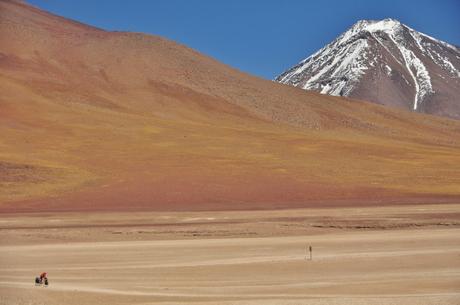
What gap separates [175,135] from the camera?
211 ft

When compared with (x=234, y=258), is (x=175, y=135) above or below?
above

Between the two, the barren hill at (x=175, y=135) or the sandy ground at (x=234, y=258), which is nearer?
the sandy ground at (x=234, y=258)

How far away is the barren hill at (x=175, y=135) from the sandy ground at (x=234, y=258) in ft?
26.0

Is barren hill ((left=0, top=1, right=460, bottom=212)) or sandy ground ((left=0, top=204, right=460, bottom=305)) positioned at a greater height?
barren hill ((left=0, top=1, right=460, bottom=212))

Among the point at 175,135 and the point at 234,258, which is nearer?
the point at 234,258

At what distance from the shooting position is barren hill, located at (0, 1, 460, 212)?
42000 mm

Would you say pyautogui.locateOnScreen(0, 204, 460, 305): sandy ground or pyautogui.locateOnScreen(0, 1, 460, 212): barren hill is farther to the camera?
pyautogui.locateOnScreen(0, 1, 460, 212): barren hill

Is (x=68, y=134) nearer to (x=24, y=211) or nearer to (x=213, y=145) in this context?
(x=213, y=145)

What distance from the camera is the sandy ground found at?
16.0m

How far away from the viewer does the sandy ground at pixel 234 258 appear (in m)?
16.0

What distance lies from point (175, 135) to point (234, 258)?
44.1 metres

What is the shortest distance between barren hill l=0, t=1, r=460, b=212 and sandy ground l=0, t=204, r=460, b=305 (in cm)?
794

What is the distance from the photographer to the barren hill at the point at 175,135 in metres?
42.0

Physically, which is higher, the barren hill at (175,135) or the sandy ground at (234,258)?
the barren hill at (175,135)
